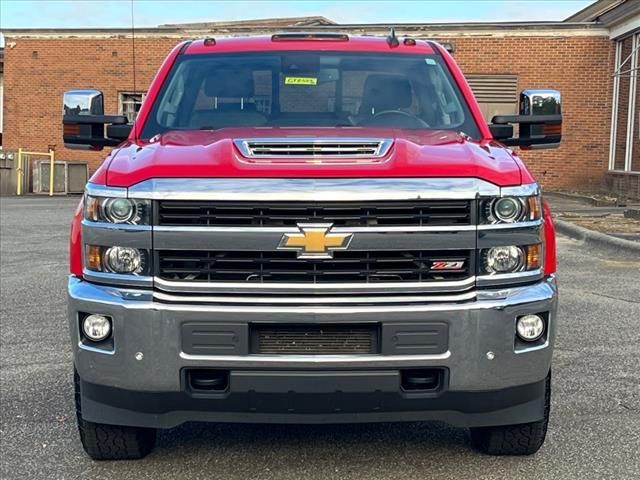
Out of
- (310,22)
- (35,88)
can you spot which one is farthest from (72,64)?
(310,22)

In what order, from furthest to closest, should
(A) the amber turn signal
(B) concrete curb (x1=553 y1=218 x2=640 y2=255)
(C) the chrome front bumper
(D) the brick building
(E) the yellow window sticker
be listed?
(D) the brick building
(B) concrete curb (x1=553 y1=218 x2=640 y2=255)
(E) the yellow window sticker
(A) the amber turn signal
(C) the chrome front bumper

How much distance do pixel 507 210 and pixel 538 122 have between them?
4.68 ft

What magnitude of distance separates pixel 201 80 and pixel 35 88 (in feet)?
74.6

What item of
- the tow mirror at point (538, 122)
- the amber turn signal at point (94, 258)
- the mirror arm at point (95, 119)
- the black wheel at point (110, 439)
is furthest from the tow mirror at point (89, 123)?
the tow mirror at point (538, 122)

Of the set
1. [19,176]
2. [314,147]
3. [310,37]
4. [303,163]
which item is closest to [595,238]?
[310,37]

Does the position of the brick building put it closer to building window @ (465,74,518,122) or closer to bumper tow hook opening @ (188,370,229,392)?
building window @ (465,74,518,122)

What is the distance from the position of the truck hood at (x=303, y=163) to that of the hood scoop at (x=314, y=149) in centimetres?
3

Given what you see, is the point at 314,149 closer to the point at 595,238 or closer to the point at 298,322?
the point at 298,322

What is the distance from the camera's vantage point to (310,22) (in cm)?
2645

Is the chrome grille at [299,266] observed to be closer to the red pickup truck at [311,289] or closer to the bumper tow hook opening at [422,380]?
the red pickup truck at [311,289]

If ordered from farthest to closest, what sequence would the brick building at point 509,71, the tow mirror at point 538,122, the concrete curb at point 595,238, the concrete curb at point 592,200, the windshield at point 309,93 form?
the brick building at point 509,71 < the concrete curb at point 592,200 < the concrete curb at point 595,238 < the tow mirror at point 538,122 < the windshield at point 309,93

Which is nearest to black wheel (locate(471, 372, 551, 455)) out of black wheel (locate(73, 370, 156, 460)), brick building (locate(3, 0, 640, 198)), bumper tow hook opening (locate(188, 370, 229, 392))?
bumper tow hook opening (locate(188, 370, 229, 392))

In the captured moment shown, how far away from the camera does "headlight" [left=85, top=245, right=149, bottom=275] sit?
3125mm

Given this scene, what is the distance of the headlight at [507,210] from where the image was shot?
10.3ft
